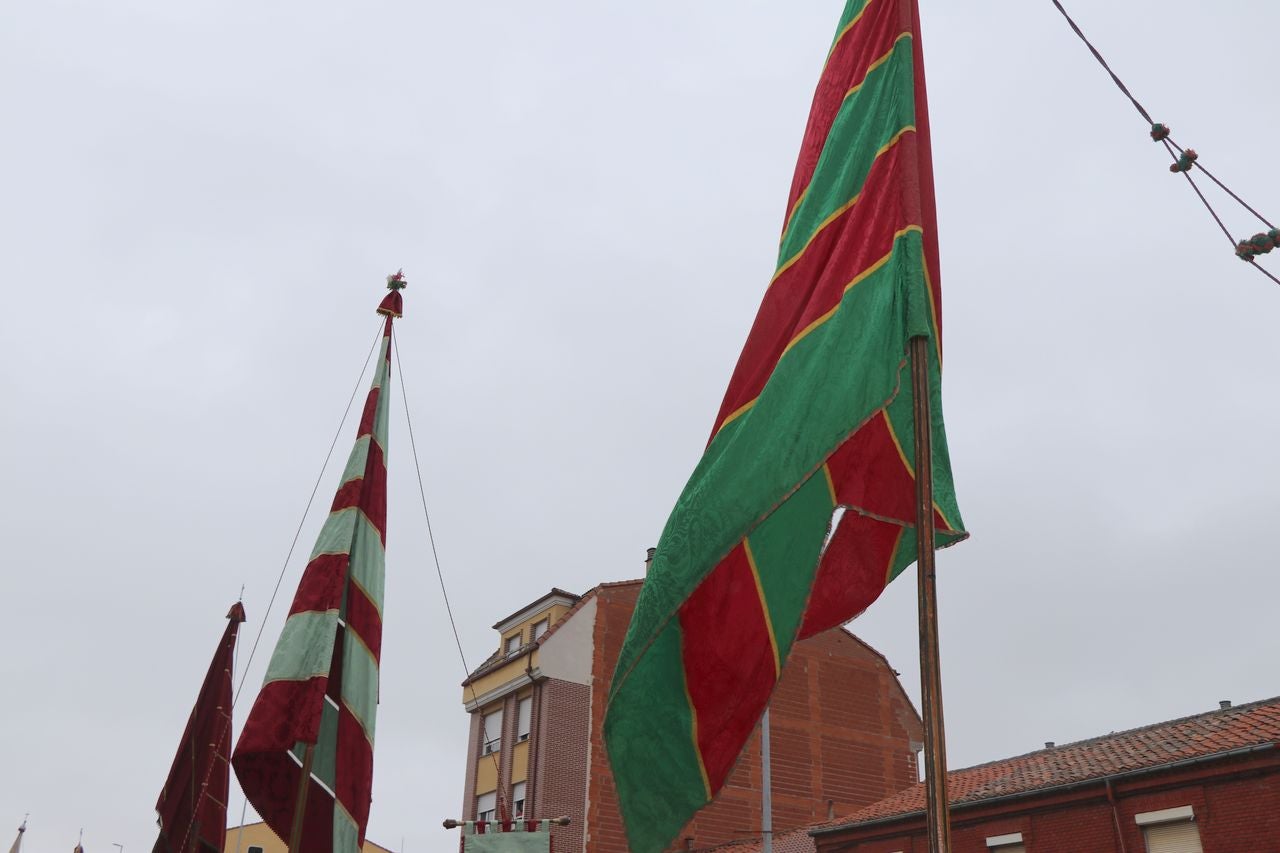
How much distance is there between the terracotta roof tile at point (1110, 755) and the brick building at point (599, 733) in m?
6.83

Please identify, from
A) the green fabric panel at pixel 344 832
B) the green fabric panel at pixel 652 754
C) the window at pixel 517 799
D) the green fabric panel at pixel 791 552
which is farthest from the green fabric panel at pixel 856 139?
the window at pixel 517 799

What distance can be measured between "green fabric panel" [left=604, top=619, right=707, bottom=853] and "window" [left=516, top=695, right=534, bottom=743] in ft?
103

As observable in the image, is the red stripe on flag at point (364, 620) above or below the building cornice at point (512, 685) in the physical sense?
below

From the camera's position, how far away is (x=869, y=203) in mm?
4922

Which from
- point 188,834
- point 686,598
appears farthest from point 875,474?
point 188,834

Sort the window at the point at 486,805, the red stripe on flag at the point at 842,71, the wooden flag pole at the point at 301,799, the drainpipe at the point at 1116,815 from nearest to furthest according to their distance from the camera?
the red stripe on flag at the point at 842,71, the wooden flag pole at the point at 301,799, the drainpipe at the point at 1116,815, the window at the point at 486,805

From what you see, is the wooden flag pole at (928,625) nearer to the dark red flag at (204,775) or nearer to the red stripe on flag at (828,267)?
the red stripe on flag at (828,267)

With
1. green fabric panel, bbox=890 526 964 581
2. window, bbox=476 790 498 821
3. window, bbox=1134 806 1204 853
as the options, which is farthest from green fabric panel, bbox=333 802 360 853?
window, bbox=476 790 498 821

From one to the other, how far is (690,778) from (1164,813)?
738 inches

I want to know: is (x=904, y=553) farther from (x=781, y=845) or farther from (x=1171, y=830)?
(x=781, y=845)

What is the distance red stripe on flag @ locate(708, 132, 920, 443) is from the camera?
15.7 feet

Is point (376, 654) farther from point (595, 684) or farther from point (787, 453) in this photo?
point (595, 684)

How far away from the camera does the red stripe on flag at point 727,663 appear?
4602mm

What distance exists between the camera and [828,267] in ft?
16.1
